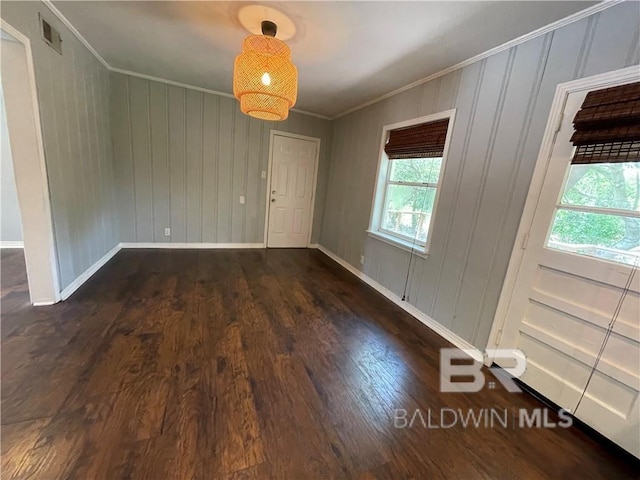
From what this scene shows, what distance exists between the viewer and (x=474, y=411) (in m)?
1.65

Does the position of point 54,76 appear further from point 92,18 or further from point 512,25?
point 512,25

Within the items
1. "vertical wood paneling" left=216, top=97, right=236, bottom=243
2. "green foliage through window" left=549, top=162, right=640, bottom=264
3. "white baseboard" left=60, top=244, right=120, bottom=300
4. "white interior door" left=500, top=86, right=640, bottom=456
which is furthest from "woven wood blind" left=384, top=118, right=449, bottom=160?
"white baseboard" left=60, top=244, right=120, bottom=300

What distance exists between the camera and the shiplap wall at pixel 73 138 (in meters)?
2.07

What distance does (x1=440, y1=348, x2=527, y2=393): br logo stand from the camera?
185 cm

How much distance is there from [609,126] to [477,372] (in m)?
1.79

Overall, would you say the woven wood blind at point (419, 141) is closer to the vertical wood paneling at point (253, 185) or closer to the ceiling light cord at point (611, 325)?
the ceiling light cord at point (611, 325)

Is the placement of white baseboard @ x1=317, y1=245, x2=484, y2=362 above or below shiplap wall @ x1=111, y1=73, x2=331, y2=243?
below

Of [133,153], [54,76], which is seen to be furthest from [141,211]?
[54,76]

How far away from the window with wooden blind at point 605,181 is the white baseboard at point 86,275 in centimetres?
410

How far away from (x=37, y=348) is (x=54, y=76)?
7.25ft

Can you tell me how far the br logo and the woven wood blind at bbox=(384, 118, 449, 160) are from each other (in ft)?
5.99

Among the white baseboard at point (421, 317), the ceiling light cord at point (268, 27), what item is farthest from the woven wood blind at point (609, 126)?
the ceiling light cord at point (268, 27)

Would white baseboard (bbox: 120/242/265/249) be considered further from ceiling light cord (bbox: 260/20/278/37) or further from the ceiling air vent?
ceiling light cord (bbox: 260/20/278/37)

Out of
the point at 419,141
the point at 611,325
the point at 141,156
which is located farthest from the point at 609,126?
the point at 141,156
